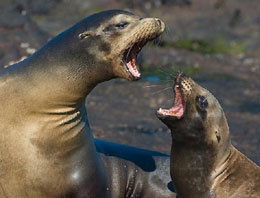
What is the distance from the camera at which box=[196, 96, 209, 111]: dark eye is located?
742cm

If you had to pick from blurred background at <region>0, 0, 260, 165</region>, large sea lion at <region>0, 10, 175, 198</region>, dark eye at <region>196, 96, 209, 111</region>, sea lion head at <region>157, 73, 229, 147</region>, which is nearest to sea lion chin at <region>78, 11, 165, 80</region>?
large sea lion at <region>0, 10, 175, 198</region>

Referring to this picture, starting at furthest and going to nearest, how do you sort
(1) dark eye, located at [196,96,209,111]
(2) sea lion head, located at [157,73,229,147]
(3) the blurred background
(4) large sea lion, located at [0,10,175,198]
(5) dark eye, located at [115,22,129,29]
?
(3) the blurred background
(1) dark eye, located at [196,96,209,111]
(2) sea lion head, located at [157,73,229,147]
(5) dark eye, located at [115,22,129,29]
(4) large sea lion, located at [0,10,175,198]

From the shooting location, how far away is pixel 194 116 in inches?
290

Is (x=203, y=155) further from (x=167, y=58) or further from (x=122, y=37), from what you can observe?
(x=167, y=58)

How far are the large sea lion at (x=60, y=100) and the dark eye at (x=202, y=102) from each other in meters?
0.70

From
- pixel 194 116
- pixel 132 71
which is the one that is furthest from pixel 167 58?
pixel 132 71

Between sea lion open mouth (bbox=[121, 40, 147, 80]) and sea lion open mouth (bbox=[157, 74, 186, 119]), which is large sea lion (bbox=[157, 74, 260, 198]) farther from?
sea lion open mouth (bbox=[121, 40, 147, 80])

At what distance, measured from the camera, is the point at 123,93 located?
47.0 feet

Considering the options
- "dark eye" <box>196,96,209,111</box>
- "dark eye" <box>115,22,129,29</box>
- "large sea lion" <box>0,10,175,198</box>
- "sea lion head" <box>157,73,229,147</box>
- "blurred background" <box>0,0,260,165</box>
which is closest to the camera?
"large sea lion" <box>0,10,175,198</box>

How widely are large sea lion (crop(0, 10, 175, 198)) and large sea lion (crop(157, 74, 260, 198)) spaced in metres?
0.59

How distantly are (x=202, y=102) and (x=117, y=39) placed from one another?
1.02 meters

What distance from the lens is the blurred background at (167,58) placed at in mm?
11523

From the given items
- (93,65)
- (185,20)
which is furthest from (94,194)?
(185,20)

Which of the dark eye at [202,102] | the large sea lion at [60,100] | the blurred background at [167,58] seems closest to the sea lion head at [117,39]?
the large sea lion at [60,100]
